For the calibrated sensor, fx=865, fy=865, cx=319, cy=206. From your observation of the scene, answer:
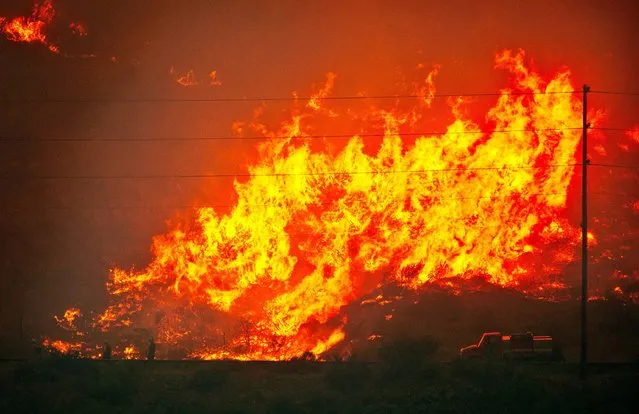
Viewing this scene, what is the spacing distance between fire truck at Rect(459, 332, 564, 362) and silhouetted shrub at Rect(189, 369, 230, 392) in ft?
52.1

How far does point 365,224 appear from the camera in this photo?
67.2 meters

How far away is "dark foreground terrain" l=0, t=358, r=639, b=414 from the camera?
41656 millimetres

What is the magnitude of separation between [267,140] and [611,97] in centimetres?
3636

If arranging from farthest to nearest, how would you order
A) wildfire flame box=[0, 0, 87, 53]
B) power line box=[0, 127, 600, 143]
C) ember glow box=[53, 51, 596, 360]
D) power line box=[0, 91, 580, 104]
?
wildfire flame box=[0, 0, 87, 53], power line box=[0, 91, 580, 104], power line box=[0, 127, 600, 143], ember glow box=[53, 51, 596, 360]

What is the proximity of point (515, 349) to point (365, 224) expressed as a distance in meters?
17.6

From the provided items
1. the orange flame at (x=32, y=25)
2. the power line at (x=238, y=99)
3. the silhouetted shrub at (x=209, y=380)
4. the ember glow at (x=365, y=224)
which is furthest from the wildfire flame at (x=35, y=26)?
the silhouetted shrub at (x=209, y=380)

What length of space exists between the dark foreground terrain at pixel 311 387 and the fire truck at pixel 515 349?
5.24 metres

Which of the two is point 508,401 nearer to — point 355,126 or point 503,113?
point 503,113

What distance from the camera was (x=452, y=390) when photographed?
43469 mm

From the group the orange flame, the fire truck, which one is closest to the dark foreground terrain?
the fire truck

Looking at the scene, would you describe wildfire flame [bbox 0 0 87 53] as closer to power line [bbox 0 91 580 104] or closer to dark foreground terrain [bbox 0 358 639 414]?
power line [bbox 0 91 580 104]

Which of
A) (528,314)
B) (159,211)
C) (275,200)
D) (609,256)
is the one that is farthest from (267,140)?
(609,256)

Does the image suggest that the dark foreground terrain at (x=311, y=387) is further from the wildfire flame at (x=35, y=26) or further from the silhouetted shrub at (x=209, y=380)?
the wildfire flame at (x=35, y=26)

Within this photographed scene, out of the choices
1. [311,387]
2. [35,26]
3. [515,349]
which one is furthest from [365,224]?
[35,26]
